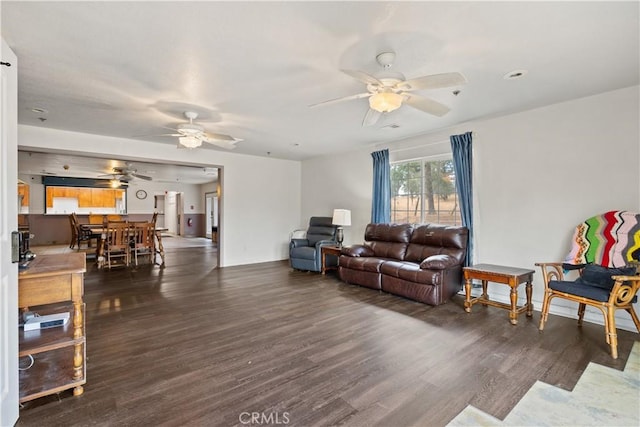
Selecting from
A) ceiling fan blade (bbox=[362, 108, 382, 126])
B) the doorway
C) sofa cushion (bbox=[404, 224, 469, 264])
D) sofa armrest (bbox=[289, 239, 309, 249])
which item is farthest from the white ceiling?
the doorway

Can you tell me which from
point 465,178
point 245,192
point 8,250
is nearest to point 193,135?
point 8,250

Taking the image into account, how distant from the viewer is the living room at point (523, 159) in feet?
10.7

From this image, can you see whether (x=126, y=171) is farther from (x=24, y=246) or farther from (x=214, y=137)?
(x=24, y=246)

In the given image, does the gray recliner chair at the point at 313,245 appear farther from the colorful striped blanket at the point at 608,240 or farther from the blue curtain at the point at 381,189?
the colorful striped blanket at the point at 608,240

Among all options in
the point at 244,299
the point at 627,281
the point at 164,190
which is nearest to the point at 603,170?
the point at 627,281

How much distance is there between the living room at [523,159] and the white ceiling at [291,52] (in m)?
0.10

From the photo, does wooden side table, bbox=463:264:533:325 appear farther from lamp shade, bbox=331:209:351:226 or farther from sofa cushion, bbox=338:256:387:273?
lamp shade, bbox=331:209:351:226

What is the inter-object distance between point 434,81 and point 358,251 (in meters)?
3.34

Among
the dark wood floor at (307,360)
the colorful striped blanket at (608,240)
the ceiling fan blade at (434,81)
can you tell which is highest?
the ceiling fan blade at (434,81)

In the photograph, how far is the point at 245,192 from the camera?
7027mm

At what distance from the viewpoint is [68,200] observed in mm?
10859

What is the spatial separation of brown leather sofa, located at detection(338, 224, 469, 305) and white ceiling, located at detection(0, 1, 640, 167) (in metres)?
1.83

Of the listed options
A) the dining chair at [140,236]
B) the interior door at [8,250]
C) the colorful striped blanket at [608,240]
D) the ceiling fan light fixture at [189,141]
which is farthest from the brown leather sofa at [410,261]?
the dining chair at [140,236]

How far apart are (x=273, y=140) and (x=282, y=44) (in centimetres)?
328
